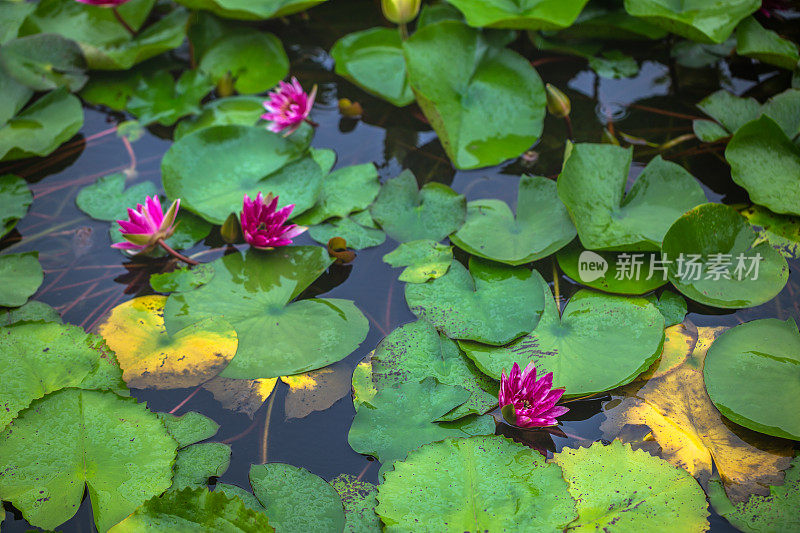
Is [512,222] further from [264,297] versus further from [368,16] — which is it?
[368,16]

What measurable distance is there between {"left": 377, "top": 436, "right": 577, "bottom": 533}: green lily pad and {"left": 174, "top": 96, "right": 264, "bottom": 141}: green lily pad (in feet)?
5.32

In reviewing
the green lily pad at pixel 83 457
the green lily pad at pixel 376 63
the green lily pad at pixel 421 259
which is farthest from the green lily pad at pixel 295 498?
the green lily pad at pixel 376 63

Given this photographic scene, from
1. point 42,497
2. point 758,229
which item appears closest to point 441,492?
point 42,497

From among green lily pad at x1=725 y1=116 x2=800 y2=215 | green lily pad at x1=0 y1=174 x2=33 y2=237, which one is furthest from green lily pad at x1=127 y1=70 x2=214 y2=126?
green lily pad at x1=725 y1=116 x2=800 y2=215

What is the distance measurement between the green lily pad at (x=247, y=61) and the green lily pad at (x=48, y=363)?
139 centimetres

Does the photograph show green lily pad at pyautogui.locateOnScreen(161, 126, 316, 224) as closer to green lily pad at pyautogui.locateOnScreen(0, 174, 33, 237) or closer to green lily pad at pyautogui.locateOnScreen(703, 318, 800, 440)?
green lily pad at pyautogui.locateOnScreen(0, 174, 33, 237)

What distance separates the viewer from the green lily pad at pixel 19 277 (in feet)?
6.19

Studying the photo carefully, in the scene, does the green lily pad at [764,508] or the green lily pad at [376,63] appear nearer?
the green lily pad at [764,508]

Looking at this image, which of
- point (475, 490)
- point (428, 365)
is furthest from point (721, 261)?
point (475, 490)

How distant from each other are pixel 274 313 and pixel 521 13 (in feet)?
5.31

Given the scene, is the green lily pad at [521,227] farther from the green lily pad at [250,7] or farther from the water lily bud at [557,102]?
the green lily pad at [250,7]

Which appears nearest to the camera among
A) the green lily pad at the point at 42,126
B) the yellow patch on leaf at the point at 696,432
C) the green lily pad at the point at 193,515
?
the green lily pad at the point at 193,515

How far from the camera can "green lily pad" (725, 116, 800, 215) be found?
199 cm

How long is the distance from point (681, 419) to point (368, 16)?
244 centimetres
